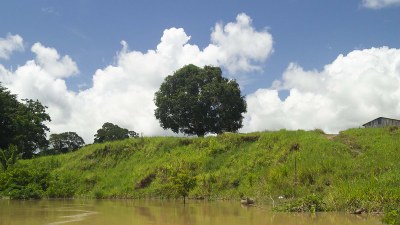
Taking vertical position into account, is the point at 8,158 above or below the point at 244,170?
above

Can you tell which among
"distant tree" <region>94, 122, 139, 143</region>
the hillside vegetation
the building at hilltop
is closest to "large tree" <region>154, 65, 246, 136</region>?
the hillside vegetation

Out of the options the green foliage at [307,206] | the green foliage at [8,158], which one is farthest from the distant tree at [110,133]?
the green foliage at [307,206]

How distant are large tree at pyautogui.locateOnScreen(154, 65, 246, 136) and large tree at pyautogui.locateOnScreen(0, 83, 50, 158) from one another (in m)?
15.7

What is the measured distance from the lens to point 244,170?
2528cm

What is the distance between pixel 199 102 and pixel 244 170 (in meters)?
16.1

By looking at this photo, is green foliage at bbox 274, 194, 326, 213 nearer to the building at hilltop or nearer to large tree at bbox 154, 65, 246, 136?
the building at hilltop

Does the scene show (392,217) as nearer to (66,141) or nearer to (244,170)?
(244,170)

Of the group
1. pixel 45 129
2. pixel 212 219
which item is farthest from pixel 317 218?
pixel 45 129

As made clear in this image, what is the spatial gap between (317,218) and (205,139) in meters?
17.8

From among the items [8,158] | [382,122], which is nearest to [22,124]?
[8,158]

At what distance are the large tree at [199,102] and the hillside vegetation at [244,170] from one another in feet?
24.7

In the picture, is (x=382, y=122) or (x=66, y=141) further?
(x=66, y=141)

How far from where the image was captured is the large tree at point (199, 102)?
40156 millimetres

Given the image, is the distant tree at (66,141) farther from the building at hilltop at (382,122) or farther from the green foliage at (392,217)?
the green foliage at (392,217)
